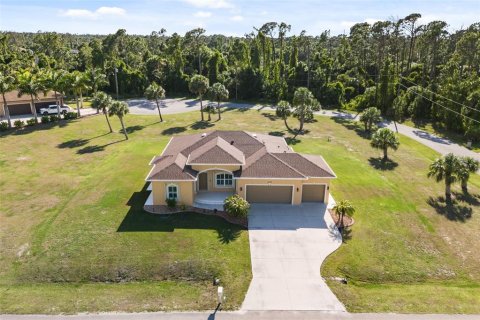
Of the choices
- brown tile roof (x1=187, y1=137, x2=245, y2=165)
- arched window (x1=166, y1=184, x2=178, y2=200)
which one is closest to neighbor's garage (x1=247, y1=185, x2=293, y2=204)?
brown tile roof (x1=187, y1=137, x2=245, y2=165)

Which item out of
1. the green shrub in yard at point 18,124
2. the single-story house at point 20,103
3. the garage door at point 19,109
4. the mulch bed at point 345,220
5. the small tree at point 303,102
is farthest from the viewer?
the garage door at point 19,109

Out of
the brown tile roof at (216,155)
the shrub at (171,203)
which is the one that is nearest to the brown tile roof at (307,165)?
the brown tile roof at (216,155)

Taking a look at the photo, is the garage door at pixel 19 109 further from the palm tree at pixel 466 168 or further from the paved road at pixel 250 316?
the palm tree at pixel 466 168

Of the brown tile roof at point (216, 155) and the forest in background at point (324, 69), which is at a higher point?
the forest in background at point (324, 69)

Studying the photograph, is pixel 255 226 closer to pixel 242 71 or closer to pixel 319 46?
pixel 242 71

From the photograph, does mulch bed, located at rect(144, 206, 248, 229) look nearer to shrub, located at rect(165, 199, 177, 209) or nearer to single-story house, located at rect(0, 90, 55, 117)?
shrub, located at rect(165, 199, 177, 209)
